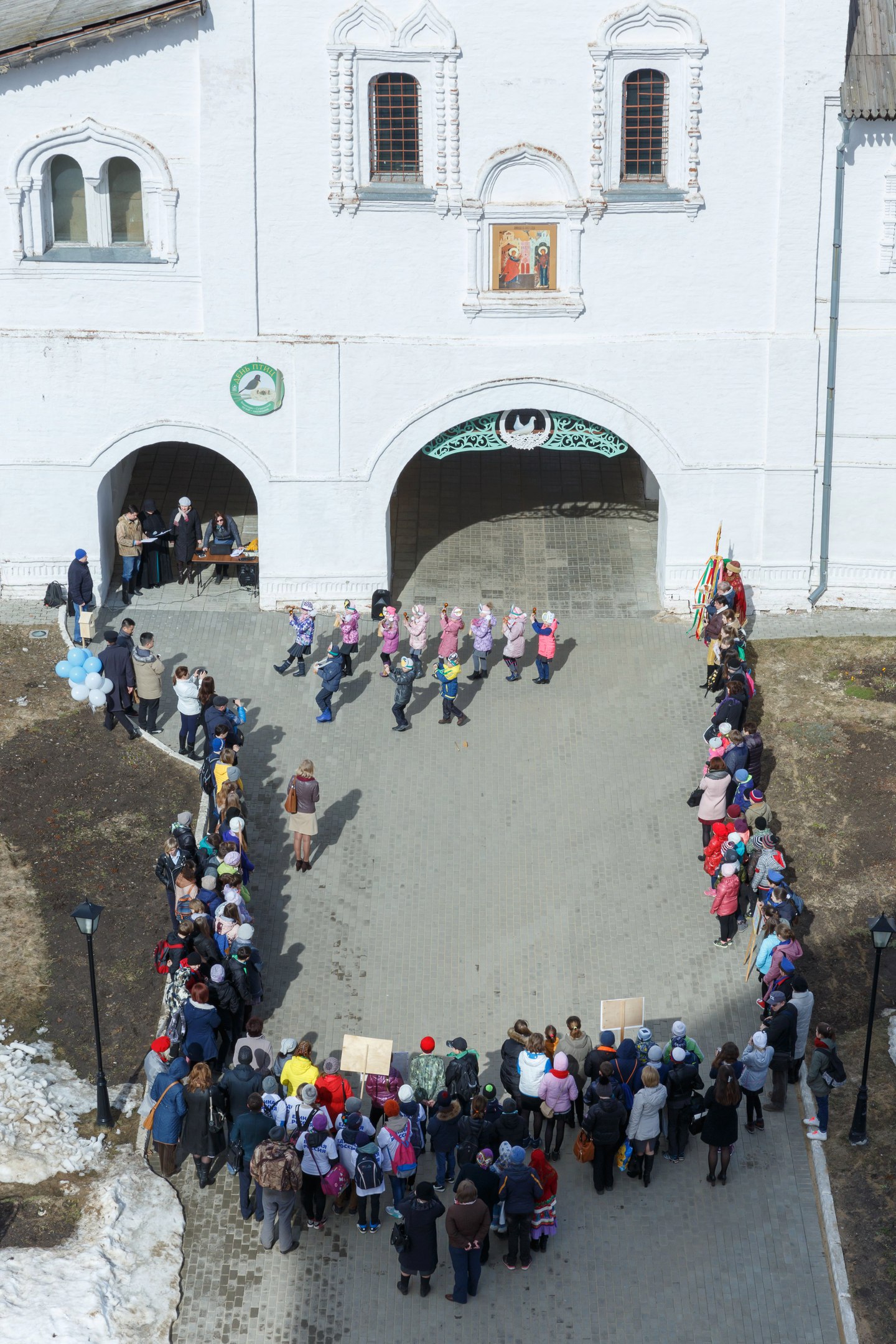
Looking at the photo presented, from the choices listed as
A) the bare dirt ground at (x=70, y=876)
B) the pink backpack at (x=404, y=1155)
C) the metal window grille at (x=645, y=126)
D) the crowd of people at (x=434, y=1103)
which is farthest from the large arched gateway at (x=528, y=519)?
the pink backpack at (x=404, y=1155)

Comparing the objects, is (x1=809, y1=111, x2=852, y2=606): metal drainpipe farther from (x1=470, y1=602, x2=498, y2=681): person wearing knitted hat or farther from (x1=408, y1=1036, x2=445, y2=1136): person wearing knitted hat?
(x1=408, y1=1036, x2=445, y2=1136): person wearing knitted hat

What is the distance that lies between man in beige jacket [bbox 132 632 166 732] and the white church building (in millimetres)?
4176

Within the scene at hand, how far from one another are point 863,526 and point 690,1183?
14.3m

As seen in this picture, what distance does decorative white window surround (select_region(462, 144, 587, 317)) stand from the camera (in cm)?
3222

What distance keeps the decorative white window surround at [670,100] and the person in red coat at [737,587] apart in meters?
5.61

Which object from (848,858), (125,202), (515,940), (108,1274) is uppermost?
(125,202)

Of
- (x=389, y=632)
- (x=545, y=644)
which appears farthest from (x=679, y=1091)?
(x=389, y=632)

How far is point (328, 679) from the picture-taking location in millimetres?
31016

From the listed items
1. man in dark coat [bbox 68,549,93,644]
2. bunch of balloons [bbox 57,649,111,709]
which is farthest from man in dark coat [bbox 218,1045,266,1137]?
man in dark coat [bbox 68,549,93,644]

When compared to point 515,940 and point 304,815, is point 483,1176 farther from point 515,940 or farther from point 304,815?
point 304,815

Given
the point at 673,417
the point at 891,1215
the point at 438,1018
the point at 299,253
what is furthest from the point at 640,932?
the point at 299,253

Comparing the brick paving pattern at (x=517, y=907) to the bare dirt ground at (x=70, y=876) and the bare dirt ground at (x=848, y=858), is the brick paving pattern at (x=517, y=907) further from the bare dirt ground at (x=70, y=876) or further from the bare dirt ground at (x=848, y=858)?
the bare dirt ground at (x=70, y=876)

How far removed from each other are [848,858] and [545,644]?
19.4ft

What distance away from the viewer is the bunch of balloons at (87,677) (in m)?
30.5
